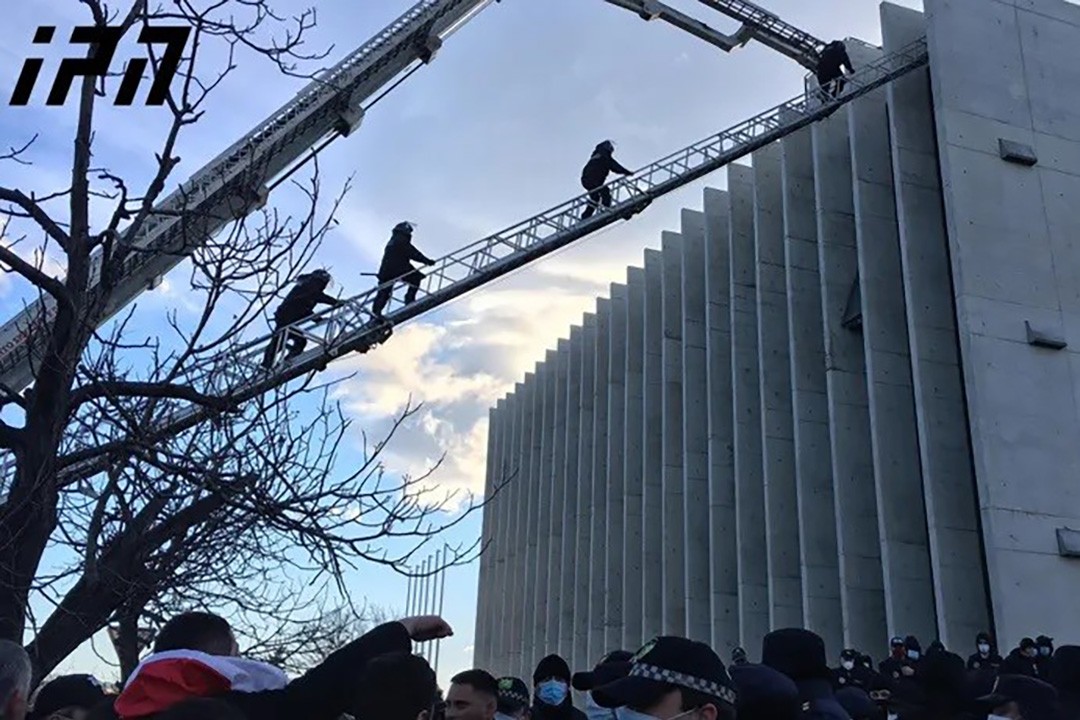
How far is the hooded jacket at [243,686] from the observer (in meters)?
2.72

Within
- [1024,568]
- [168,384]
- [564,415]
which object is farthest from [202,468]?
[564,415]

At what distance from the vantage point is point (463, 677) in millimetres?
4547

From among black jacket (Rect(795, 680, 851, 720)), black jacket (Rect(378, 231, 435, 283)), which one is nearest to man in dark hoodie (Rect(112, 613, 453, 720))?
black jacket (Rect(795, 680, 851, 720))

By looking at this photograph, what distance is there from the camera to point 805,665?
406 cm

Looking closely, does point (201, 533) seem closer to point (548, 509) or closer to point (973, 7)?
point (973, 7)

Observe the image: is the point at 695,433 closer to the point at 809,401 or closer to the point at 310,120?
the point at 809,401

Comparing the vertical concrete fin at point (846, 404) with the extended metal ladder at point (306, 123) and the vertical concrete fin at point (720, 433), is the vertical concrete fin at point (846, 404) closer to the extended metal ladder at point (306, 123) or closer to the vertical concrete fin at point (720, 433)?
the vertical concrete fin at point (720, 433)

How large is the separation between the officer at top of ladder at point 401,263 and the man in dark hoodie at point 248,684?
38.9ft

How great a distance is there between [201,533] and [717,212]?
65.1 ft

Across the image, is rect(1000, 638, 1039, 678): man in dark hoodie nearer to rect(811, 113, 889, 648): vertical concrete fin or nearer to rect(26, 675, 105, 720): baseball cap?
rect(26, 675, 105, 720): baseball cap

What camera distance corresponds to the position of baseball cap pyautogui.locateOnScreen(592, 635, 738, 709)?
9.67ft

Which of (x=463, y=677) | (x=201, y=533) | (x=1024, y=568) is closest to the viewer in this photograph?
(x=463, y=677)

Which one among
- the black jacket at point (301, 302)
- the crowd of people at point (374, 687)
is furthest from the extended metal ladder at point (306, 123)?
the crowd of people at point (374, 687)

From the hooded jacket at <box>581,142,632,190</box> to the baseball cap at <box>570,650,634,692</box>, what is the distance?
12.5m
